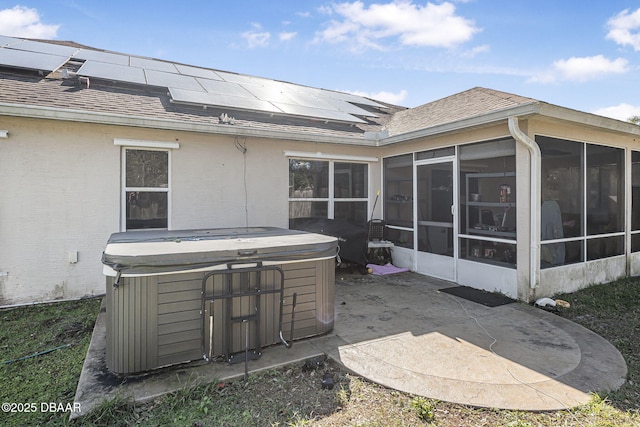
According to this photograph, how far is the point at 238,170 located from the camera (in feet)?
19.5

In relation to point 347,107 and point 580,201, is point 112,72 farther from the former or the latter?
point 580,201

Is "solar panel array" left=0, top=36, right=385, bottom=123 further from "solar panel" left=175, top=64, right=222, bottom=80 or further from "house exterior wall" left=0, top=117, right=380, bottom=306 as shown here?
"house exterior wall" left=0, top=117, right=380, bottom=306

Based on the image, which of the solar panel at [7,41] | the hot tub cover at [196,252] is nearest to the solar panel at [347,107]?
the hot tub cover at [196,252]

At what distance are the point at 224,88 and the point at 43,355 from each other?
232 inches

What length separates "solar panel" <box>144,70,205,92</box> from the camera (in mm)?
6562

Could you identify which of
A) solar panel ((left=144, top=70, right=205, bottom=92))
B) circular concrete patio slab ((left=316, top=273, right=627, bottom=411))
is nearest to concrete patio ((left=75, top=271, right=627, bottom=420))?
circular concrete patio slab ((left=316, top=273, right=627, bottom=411))

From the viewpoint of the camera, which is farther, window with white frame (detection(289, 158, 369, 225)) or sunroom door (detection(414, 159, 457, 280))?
window with white frame (detection(289, 158, 369, 225))

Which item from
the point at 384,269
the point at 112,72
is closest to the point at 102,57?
the point at 112,72

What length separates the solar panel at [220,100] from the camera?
5.95m

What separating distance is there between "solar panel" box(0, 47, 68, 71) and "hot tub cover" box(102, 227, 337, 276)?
416cm

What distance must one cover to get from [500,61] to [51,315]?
9644mm

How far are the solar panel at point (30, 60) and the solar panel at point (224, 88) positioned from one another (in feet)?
8.48

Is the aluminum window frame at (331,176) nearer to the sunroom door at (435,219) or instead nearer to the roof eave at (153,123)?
the roof eave at (153,123)

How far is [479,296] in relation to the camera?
502 cm
